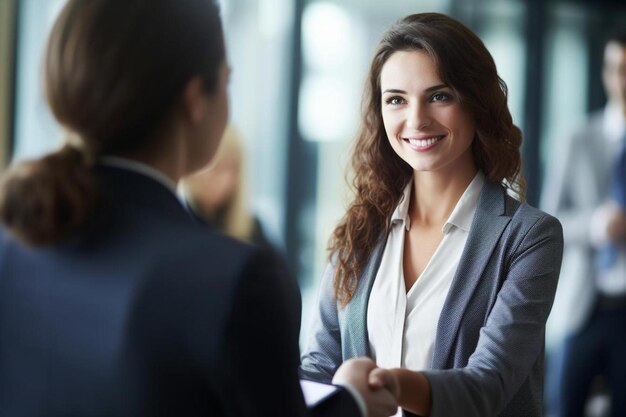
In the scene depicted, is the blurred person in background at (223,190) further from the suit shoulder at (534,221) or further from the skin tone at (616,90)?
the suit shoulder at (534,221)

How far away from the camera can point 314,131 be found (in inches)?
206

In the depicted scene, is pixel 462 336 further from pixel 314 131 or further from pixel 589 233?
pixel 314 131

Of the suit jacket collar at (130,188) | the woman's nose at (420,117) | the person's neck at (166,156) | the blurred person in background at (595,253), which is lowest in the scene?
the blurred person in background at (595,253)

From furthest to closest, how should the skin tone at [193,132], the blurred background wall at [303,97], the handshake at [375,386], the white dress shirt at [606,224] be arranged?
the blurred background wall at [303,97]
the white dress shirt at [606,224]
the handshake at [375,386]
the skin tone at [193,132]

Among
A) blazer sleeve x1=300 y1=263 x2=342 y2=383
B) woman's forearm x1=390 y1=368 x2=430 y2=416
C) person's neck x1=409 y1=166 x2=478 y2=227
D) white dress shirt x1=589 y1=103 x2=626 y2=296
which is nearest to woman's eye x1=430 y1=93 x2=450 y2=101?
person's neck x1=409 y1=166 x2=478 y2=227

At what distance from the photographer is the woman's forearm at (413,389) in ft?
4.94

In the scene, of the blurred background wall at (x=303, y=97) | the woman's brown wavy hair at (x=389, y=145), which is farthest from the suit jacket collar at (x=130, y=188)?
the blurred background wall at (x=303, y=97)

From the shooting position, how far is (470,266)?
1.67 m

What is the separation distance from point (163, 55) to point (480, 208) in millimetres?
835

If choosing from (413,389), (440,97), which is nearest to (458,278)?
(413,389)

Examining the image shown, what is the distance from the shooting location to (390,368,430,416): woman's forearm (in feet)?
4.94

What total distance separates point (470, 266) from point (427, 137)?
0.88ft

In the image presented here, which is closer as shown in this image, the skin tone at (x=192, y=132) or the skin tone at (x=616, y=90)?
the skin tone at (x=192, y=132)

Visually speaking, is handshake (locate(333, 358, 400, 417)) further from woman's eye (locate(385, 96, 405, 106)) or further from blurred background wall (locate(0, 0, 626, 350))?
blurred background wall (locate(0, 0, 626, 350))
